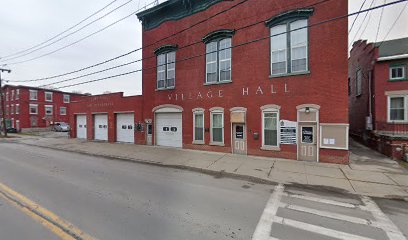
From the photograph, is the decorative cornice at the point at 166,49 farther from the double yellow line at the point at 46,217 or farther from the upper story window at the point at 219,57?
the double yellow line at the point at 46,217

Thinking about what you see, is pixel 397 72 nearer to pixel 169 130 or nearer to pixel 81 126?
pixel 169 130

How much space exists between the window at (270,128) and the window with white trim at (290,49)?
2.17 m

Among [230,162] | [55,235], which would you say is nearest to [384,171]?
[230,162]

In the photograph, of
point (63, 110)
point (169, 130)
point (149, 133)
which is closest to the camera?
point (169, 130)

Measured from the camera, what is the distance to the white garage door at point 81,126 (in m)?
22.4

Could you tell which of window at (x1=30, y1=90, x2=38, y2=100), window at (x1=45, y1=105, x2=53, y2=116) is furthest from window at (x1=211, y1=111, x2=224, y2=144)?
window at (x1=45, y1=105, x2=53, y2=116)

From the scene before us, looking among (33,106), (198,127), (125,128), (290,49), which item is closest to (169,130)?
(198,127)

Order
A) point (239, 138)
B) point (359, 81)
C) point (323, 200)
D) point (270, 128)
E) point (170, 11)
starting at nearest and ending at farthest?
point (323, 200) → point (270, 128) → point (239, 138) → point (170, 11) → point (359, 81)

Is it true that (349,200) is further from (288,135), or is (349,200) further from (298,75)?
(298,75)

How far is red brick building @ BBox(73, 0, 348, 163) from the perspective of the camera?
10.3 metres

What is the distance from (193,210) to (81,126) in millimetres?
21950

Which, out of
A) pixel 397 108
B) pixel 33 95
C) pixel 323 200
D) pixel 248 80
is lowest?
pixel 323 200

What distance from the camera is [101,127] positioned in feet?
66.8

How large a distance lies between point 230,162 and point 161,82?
8.79 metres
